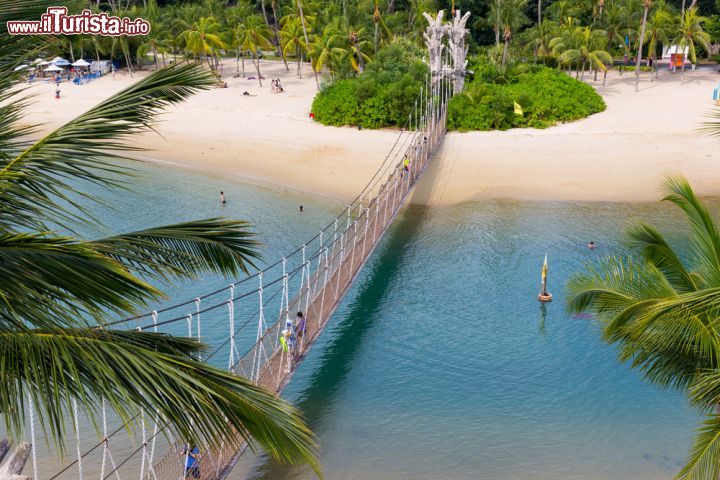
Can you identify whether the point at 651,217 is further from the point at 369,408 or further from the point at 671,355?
the point at 671,355

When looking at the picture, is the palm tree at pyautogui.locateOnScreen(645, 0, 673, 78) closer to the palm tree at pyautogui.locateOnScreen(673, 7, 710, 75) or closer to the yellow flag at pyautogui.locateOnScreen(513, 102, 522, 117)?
the palm tree at pyautogui.locateOnScreen(673, 7, 710, 75)

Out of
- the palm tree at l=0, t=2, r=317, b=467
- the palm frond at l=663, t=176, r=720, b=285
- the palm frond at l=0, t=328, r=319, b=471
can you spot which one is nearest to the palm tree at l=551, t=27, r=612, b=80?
the palm frond at l=663, t=176, r=720, b=285

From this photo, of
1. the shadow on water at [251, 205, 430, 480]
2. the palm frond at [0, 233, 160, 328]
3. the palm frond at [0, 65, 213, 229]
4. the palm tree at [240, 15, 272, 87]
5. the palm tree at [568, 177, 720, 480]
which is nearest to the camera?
the palm frond at [0, 233, 160, 328]

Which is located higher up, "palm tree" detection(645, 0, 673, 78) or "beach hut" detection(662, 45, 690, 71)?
"palm tree" detection(645, 0, 673, 78)

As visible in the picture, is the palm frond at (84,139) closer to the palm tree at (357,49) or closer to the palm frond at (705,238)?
the palm frond at (705,238)

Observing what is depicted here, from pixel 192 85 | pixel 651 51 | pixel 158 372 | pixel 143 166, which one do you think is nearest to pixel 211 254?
pixel 192 85

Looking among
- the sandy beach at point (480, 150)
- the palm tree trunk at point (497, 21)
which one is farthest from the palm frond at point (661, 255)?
the palm tree trunk at point (497, 21)
